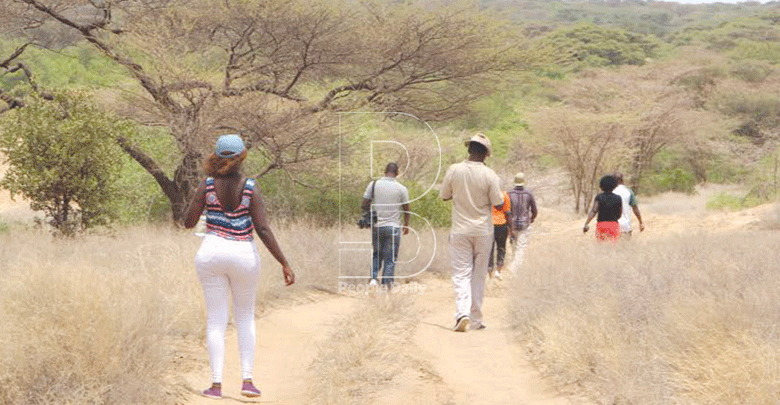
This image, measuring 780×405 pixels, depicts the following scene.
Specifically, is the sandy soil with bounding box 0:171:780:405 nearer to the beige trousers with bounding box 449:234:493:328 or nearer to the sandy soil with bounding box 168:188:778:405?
the sandy soil with bounding box 168:188:778:405

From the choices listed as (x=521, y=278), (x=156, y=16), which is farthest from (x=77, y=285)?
(x=156, y=16)

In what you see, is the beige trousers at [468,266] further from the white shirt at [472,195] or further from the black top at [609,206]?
the black top at [609,206]

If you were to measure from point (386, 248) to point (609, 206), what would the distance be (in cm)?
287

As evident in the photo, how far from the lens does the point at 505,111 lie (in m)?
49.4

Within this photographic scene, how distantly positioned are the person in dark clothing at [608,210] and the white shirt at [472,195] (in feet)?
12.0

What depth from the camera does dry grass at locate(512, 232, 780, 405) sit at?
5.33 metres

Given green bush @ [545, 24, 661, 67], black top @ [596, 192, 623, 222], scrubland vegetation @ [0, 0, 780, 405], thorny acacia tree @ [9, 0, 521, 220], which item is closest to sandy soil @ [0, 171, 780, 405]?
scrubland vegetation @ [0, 0, 780, 405]

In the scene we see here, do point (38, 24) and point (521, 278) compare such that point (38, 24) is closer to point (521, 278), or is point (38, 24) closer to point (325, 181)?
point (325, 181)

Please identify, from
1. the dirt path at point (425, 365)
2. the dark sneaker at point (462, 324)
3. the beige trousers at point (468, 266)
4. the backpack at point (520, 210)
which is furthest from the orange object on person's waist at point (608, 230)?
the dark sneaker at point (462, 324)

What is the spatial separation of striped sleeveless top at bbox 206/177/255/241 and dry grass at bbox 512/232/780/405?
2.20 m

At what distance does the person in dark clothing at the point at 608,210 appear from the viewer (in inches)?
479

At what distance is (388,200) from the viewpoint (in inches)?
422

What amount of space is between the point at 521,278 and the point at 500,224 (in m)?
2.46

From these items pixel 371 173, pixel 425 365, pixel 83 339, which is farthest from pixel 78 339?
pixel 371 173
